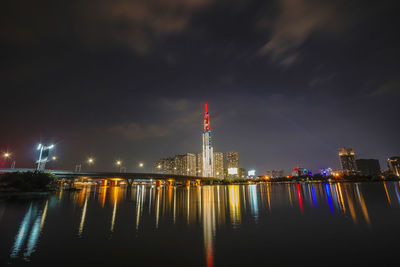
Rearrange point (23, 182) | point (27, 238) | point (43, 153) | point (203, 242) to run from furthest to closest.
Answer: point (43, 153) < point (23, 182) < point (27, 238) < point (203, 242)

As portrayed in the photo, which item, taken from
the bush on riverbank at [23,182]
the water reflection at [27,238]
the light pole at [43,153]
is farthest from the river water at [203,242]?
the light pole at [43,153]

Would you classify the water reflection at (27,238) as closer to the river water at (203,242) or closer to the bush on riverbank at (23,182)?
the river water at (203,242)

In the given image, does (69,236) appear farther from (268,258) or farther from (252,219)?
(252,219)

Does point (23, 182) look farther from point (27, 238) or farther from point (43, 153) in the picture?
point (27, 238)

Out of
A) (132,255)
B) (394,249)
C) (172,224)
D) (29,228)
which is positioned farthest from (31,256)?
(394,249)

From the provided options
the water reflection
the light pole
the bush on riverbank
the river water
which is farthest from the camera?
the light pole

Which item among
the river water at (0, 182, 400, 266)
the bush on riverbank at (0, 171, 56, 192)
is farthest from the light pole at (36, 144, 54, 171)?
the river water at (0, 182, 400, 266)

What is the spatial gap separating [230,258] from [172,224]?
35.4ft

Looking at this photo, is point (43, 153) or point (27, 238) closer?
point (27, 238)

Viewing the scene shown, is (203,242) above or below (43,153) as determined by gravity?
below

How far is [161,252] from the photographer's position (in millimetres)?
14008

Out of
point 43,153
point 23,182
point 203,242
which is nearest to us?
point 203,242

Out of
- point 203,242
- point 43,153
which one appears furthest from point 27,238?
point 43,153

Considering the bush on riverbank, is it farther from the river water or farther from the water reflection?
the water reflection
